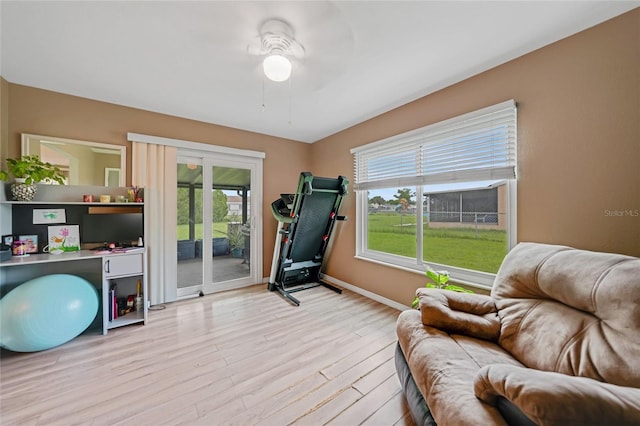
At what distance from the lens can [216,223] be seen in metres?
3.50

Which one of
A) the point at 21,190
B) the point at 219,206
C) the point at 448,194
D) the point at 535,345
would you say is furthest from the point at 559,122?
the point at 21,190

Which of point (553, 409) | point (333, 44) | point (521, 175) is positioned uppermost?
point (333, 44)

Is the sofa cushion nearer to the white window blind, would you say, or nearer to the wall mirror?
the white window blind

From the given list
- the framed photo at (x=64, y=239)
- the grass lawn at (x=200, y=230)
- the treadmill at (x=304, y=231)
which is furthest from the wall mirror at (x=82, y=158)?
the treadmill at (x=304, y=231)

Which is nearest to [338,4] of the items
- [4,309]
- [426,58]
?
[426,58]

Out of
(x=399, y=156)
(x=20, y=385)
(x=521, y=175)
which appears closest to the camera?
(x=20, y=385)

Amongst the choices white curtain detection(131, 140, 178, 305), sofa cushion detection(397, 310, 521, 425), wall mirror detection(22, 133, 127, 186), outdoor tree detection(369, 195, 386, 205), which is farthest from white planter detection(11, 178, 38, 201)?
outdoor tree detection(369, 195, 386, 205)

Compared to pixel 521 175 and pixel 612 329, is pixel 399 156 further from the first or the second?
pixel 612 329

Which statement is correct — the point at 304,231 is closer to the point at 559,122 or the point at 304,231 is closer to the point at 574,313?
the point at 574,313

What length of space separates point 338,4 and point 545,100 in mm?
1751

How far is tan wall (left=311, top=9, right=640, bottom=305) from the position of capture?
4.78 ft

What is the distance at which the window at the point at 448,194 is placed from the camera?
6.75 ft

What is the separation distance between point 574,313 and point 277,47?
2.50m

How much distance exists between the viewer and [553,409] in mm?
717
